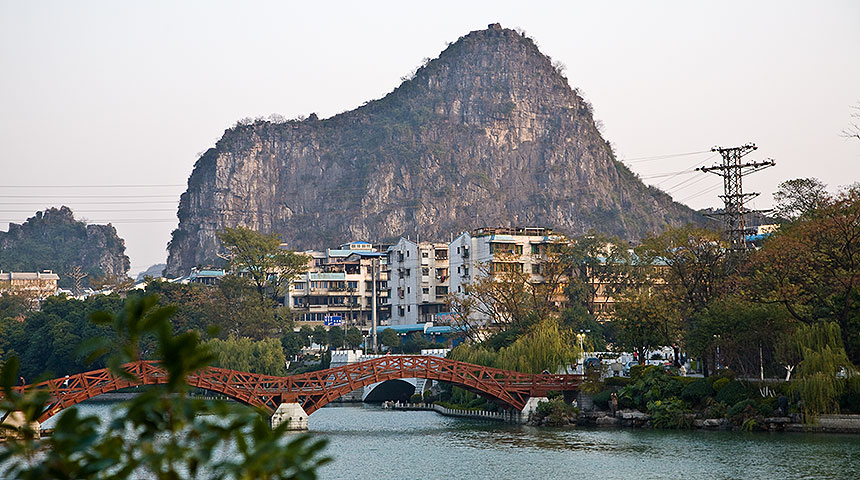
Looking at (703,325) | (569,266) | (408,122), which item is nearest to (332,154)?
(408,122)

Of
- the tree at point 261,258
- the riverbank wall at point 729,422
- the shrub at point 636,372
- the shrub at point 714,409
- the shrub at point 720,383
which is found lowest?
the riverbank wall at point 729,422

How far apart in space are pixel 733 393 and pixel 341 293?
5860cm

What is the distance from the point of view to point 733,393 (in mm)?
38000

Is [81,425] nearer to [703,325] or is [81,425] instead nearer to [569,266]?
[703,325]

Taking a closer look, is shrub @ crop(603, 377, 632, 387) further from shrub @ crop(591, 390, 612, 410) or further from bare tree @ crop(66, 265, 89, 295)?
bare tree @ crop(66, 265, 89, 295)

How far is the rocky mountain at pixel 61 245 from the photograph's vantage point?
182375 millimetres

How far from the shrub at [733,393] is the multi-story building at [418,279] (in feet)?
152

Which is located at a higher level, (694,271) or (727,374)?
(694,271)

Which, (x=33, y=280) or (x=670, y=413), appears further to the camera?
(x=33, y=280)

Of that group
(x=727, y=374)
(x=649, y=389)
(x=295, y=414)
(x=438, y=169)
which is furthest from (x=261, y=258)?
(x=438, y=169)

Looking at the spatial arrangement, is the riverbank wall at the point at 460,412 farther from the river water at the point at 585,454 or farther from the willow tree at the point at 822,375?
the willow tree at the point at 822,375

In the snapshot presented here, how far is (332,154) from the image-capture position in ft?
600

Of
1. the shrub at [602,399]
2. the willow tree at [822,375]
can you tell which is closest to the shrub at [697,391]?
the shrub at [602,399]

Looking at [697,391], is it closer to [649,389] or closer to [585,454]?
[649,389]
